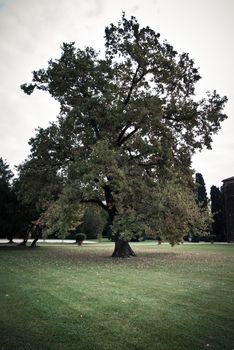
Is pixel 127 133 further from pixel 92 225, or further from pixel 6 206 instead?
pixel 92 225

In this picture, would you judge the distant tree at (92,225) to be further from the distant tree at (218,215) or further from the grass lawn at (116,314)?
the grass lawn at (116,314)

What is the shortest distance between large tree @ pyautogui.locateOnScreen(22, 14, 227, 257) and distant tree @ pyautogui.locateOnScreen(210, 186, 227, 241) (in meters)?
35.0

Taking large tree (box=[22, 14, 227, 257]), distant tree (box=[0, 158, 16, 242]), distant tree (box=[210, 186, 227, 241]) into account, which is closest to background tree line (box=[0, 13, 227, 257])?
large tree (box=[22, 14, 227, 257])

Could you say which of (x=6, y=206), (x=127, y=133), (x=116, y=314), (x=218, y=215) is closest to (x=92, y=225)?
(x=218, y=215)

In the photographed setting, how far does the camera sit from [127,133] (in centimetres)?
2648

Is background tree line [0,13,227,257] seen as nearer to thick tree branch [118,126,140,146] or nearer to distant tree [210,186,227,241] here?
thick tree branch [118,126,140,146]

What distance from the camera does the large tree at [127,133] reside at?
21.9 m

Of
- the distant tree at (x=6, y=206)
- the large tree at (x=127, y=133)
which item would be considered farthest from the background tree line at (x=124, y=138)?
the distant tree at (x=6, y=206)

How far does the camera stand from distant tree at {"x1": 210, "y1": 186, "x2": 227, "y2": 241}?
60094 millimetres

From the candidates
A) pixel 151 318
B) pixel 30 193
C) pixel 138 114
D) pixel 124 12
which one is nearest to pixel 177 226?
pixel 138 114

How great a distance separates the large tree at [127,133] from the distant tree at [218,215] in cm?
3505

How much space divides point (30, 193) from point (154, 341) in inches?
840

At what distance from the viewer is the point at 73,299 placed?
9.49 m

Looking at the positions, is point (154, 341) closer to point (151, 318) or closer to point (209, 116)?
point (151, 318)
